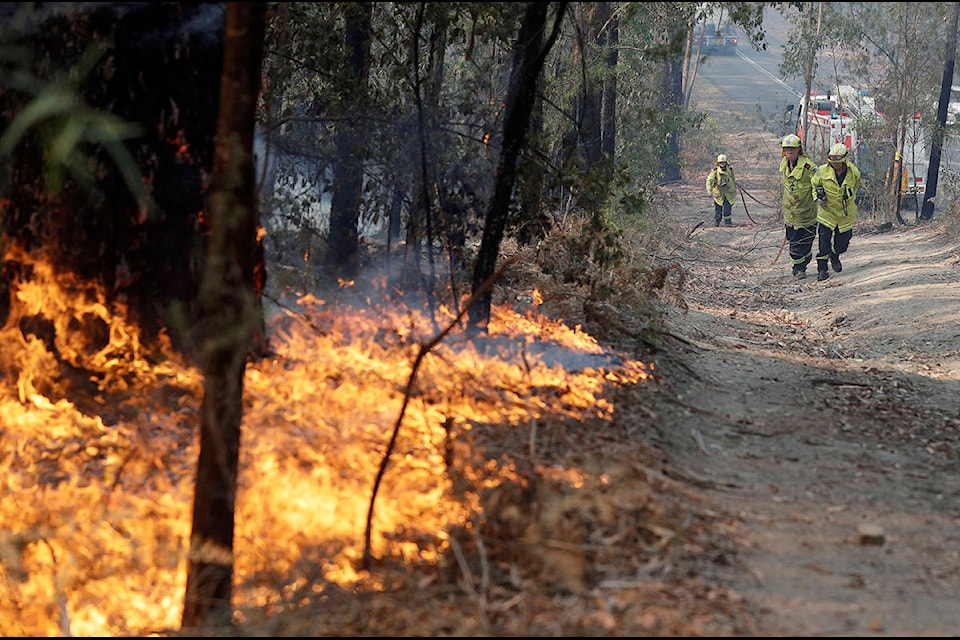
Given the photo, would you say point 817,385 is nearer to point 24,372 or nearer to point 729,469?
point 729,469

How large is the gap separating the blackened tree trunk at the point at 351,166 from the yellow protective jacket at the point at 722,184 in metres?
13.9

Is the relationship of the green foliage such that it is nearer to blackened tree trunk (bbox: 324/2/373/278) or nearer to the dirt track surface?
blackened tree trunk (bbox: 324/2/373/278)

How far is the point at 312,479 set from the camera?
17.0ft

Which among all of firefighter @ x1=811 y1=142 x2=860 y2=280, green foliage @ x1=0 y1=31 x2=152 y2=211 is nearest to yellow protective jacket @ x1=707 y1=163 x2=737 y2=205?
firefighter @ x1=811 y1=142 x2=860 y2=280

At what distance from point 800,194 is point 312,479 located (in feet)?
40.4

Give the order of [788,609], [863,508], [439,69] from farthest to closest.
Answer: [439,69] → [863,508] → [788,609]

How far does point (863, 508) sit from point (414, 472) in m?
2.41

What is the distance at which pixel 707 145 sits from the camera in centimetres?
3528

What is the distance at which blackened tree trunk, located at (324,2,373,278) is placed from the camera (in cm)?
863

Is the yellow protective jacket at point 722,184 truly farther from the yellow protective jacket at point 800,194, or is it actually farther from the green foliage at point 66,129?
the green foliage at point 66,129

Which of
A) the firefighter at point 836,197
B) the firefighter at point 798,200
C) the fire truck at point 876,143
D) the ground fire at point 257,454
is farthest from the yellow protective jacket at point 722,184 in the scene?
the ground fire at point 257,454

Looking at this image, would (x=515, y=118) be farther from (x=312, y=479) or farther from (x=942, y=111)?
(x=942, y=111)

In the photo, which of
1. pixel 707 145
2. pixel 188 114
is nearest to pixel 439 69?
pixel 188 114

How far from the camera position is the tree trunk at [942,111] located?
66.0ft
